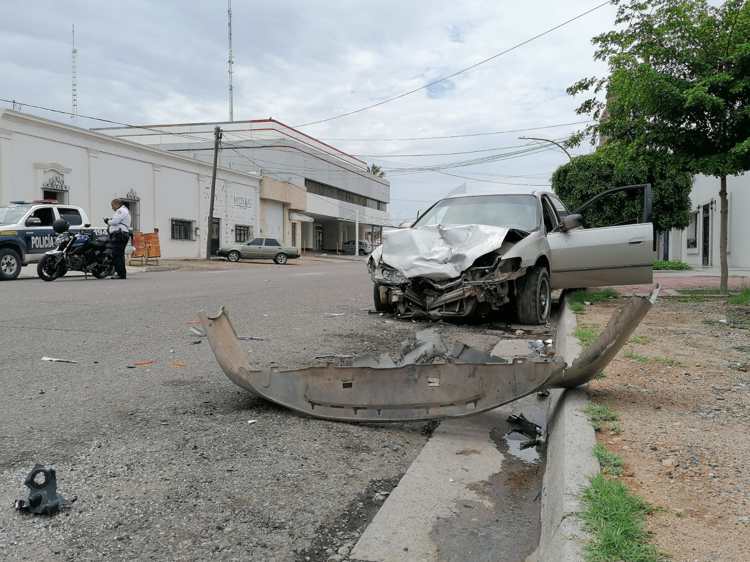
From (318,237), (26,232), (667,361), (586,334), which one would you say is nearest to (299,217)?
(318,237)

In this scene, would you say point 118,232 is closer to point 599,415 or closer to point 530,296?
point 530,296

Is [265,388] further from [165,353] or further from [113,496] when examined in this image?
[165,353]

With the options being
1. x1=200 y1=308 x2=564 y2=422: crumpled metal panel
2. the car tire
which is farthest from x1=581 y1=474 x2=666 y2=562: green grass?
the car tire

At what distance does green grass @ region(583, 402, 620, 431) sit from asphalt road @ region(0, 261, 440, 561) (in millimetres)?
939

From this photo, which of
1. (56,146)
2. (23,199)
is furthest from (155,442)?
(56,146)

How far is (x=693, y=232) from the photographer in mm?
26500

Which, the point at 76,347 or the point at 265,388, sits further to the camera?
the point at 76,347

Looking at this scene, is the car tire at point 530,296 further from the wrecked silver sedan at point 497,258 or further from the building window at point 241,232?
the building window at point 241,232

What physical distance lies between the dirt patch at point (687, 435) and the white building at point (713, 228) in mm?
15738

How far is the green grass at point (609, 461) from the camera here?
262 cm

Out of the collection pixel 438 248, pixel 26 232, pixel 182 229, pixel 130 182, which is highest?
pixel 130 182

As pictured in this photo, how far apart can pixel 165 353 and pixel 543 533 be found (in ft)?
12.6

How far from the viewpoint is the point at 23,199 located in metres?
22.3

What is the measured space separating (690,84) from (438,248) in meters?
5.05
